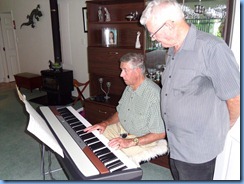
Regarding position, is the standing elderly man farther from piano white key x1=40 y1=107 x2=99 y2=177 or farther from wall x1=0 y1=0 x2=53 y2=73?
wall x1=0 y1=0 x2=53 y2=73

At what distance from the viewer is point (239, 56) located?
112 cm

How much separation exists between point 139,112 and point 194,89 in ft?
2.27

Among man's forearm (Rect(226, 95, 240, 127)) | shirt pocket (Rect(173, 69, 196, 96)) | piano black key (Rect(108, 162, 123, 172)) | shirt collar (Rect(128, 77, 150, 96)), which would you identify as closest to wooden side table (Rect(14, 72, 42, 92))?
shirt collar (Rect(128, 77, 150, 96))

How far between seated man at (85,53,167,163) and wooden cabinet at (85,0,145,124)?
98 cm

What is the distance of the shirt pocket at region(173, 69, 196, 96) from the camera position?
1.06 meters

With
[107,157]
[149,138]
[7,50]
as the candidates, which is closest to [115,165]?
[107,157]

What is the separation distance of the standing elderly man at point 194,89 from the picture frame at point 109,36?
6.63 ft

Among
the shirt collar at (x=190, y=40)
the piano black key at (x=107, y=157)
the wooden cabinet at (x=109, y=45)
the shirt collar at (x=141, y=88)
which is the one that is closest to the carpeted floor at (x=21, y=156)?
the wooden cabinet at (x=109, y=45)

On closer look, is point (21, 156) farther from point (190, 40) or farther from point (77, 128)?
point (190, 40)

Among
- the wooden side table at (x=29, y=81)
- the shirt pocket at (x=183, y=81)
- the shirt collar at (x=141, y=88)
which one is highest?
the shirt pocket at (x=183, y=81)

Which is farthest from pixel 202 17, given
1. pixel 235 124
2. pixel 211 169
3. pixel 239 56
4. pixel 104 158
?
pixel 104 158

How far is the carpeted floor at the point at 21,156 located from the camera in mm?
2240

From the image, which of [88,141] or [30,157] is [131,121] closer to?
[88,141]

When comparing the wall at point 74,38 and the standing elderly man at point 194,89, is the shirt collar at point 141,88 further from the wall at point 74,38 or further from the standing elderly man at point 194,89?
the wall at point 74,38
